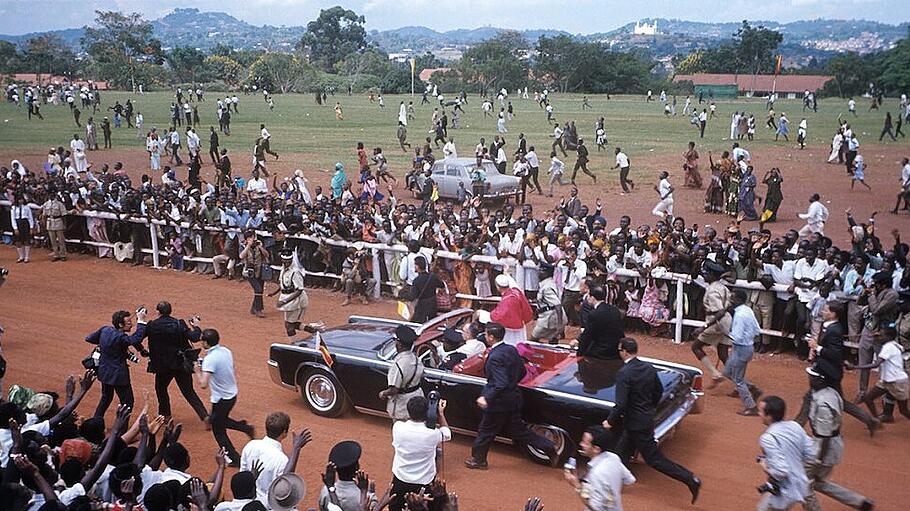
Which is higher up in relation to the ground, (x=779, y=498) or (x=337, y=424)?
(x=779, y=498)

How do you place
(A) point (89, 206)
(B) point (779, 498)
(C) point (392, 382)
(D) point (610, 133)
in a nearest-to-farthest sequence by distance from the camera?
1. (B) point (779, 498)
2. (C) point (392, 382)
3. (A) point (89, 206)
4. (D) point (610, 133)

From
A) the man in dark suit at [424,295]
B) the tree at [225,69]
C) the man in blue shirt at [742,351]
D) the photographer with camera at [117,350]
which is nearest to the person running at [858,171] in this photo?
the man in blue shirt at [742,351]

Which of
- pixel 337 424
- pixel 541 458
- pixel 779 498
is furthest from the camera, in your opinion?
pixel 337 424

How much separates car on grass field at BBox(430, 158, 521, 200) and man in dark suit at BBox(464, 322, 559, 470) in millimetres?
15495

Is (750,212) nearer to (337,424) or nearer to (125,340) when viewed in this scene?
(337,424)

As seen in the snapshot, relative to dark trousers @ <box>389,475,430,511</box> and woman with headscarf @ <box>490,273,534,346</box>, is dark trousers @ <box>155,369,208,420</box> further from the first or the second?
woman with headscarf @ <box>490,273,534,346</box>

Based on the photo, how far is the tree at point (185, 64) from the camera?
98562 millimetres

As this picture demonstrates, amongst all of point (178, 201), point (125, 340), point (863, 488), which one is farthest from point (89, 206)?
point (863, 488)

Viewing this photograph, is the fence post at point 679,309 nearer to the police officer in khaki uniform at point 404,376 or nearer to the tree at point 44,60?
the police officer in khaki uniform at point 404,376

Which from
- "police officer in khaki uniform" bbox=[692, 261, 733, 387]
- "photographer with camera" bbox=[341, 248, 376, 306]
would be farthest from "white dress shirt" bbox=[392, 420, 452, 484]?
"photographer with camera" bbox=[341, 248, 376, 306]

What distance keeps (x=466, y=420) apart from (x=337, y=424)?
164 cm

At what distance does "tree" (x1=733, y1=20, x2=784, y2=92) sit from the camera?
335ft

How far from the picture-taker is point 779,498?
20.0 ft

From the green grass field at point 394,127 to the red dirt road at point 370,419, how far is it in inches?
691
